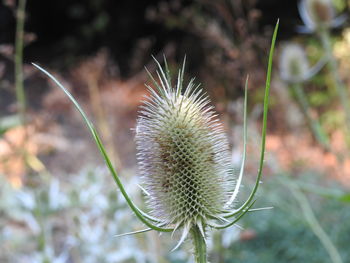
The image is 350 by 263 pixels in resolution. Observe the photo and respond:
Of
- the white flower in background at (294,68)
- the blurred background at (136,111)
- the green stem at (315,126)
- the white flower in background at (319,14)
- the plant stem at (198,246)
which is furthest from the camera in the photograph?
the white flower in background at (294,68)

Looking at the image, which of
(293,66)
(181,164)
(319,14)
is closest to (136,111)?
(293,66)

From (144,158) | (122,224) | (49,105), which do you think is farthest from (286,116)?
(144,158)

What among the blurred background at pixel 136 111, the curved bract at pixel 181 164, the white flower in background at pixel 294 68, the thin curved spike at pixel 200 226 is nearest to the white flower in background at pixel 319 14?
the blurred background at pixel 136 111

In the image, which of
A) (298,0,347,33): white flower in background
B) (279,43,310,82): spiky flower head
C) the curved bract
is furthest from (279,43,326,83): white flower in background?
the curved bract

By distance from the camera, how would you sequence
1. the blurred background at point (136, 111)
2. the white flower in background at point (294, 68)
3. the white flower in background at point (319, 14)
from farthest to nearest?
the white flower in background at point (294, 68)
the white flower in background at point (319, 14)
the blurred background at point (136, 111)

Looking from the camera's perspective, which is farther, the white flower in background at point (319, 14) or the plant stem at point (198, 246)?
the white flower in background at point (319, 14)

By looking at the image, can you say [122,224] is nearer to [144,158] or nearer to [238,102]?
[238,102]

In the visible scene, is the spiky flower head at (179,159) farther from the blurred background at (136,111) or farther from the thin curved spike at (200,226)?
the blurred background at (136,111)
